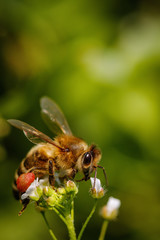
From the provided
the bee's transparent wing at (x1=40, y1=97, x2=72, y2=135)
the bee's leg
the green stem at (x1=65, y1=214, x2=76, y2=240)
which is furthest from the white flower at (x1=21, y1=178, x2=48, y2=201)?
the bee's transparent wing at (x1=40, y1=97, x2=72, y2=135)

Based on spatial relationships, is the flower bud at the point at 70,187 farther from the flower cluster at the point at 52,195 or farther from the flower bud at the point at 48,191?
the flower bud at the point at 48,191

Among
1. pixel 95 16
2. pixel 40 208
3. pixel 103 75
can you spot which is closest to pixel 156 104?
pixel 103 75

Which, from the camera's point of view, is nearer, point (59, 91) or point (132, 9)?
point (59, 91)

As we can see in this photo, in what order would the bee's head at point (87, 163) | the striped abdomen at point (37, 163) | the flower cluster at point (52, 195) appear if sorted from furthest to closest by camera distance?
1. the striped abdomen at point (37, 163)
2. the bee's head at point (87, 163)
3. the flower cluster at point (52, 195)

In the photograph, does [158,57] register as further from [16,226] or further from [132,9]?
[16,226]

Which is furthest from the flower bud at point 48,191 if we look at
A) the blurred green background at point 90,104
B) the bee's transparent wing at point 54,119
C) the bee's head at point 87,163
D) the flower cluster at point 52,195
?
the blurred green background at point 90,104
